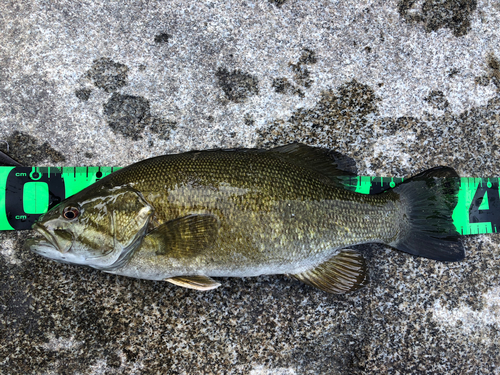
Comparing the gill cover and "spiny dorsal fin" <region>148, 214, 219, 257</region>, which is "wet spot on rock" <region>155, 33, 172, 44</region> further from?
"spiny dorsal fin" <region>148, 214, 219, 257</region>

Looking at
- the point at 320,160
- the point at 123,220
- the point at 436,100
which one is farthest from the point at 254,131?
the point at 436,100

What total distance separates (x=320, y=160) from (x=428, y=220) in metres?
0.73

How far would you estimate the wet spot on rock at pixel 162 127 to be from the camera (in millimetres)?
2404

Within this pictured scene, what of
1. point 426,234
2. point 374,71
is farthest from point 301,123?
point 426,234

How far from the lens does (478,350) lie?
237cm

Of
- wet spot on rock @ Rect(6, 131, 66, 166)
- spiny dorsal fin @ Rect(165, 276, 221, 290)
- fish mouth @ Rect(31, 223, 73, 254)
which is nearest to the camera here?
fish mouth @ Rect(31, 223, 73, 254)

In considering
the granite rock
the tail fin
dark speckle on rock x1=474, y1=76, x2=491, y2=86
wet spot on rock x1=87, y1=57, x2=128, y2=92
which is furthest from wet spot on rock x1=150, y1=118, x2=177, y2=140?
dark speckle on rock x1=474, y1=76, x2=491, y2=86

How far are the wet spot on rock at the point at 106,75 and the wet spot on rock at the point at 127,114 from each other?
0.07 meters

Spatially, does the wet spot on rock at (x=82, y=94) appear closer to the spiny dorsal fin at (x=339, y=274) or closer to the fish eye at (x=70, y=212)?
the fish eye at (x=70, y=212)

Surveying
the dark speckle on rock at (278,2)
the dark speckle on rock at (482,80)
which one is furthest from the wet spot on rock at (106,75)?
the dark speckle on rock at (482,80)

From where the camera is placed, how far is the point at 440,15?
8.39 ft

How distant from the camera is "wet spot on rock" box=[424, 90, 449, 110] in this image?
2.52 metres

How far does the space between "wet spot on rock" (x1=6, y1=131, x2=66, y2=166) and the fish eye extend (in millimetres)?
639

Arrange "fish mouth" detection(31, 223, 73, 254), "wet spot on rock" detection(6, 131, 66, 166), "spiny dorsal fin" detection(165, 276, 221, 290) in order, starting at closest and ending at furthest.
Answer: "fish mouth" detection(31, 223, 73, 254) → "spiny dorsal fin" detection(165, 276, 221, 290) → "wet spot on rock" detection(6, 131, 66, 166)
